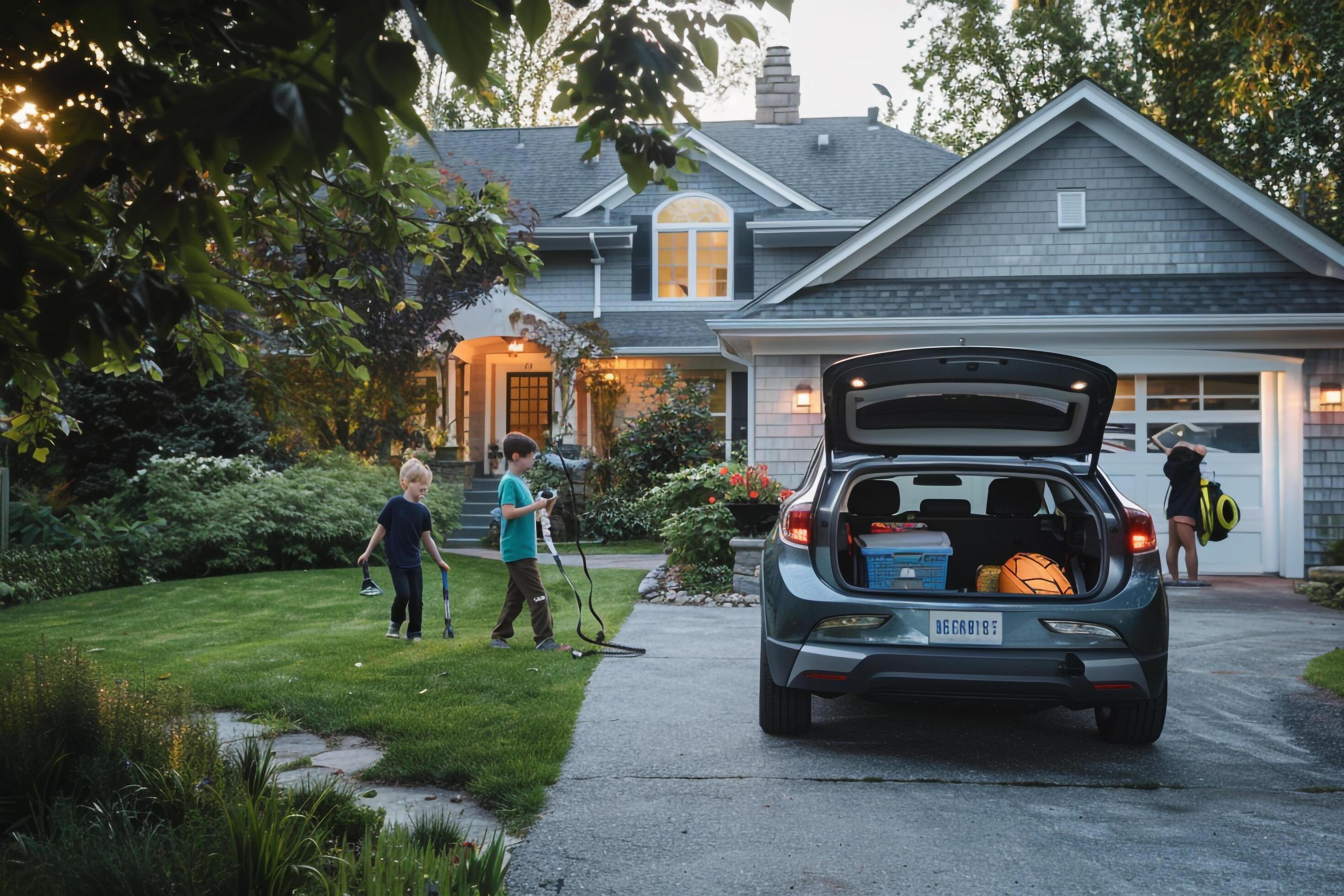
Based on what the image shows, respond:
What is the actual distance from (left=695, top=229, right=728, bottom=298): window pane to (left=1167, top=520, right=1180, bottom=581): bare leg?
9945 mm

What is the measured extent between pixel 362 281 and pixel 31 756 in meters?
2.63

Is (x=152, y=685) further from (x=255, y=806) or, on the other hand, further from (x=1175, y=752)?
(x=1175, y=752)

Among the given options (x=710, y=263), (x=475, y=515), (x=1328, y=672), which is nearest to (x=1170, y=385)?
(x=1328, y=672)

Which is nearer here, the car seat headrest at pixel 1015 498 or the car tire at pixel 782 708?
the car tire at pixel 782 708

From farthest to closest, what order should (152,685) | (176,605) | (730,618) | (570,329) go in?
(570,329) < (176,605) < (730,618) < (152,685)

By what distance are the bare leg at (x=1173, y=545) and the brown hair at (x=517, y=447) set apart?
757cm

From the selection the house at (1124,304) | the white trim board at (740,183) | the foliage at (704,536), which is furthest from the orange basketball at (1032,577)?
the white trim board at (740,183)

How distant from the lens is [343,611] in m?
9.28

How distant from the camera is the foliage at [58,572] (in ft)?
33.0

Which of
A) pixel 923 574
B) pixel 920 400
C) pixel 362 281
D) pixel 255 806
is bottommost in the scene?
pixel 255 806

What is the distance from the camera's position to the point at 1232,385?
12422 mm

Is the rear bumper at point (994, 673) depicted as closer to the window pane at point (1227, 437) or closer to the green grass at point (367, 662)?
the green grass at point (367, 662)

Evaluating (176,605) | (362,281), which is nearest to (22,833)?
(362,281)

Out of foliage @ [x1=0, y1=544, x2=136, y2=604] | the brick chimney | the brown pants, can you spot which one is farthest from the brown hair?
the brick chimney
